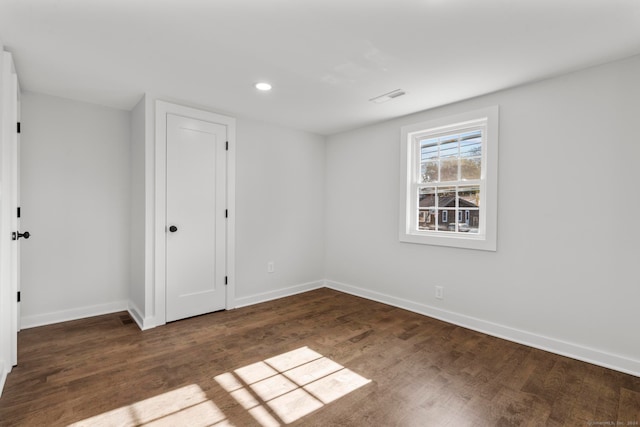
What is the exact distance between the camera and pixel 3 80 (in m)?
2.13

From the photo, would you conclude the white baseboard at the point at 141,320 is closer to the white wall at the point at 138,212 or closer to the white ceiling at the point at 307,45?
the white wall at the point at 138,212

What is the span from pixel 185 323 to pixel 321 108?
279cm

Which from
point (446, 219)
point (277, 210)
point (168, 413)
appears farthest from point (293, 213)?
point (168, 413)

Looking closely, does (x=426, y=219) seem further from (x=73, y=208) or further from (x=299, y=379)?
(x=73, y=208)

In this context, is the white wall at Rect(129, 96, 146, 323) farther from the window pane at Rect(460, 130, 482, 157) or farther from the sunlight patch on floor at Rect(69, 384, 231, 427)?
the window pane at Rect(460, 130, 482, 157)

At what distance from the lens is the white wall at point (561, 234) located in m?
2.34


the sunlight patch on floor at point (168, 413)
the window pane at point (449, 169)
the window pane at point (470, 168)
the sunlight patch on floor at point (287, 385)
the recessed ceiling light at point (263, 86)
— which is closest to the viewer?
the sunlight patch on floor at point (168, 413)

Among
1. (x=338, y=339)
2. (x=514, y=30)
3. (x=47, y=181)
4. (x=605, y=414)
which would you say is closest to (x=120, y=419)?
(x=338, y=339)

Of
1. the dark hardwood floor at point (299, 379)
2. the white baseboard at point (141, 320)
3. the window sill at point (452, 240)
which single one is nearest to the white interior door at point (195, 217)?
the white baseboard at point (141, 320)

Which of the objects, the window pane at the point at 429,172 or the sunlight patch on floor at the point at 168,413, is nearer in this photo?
the sunlight patch on floor at the point at 168,413

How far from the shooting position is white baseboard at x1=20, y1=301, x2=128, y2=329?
312 centimetres

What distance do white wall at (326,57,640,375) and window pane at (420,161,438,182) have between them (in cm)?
56

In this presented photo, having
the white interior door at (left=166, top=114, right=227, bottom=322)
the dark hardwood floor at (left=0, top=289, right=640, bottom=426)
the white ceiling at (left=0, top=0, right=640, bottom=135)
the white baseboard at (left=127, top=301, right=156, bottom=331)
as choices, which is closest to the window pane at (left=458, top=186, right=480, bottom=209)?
the white ceiling at (left=0, top=0, right=640, bottom=135)

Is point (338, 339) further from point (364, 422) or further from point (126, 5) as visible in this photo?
point (126, 5)
